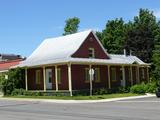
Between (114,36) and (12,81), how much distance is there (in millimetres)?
34888

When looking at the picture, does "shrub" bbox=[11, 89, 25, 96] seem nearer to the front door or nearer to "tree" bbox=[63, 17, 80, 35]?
the front door

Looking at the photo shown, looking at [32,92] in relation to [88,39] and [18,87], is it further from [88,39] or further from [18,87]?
[88,39]

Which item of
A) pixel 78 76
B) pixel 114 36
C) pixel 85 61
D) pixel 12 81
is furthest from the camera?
pixel 114 36

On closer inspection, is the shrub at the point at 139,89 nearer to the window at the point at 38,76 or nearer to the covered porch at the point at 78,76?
the covered porch at the point at 78,76

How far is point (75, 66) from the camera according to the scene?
43438 mm

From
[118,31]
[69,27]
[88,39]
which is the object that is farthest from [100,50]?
[69,27]

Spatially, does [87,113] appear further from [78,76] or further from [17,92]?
[17,92]

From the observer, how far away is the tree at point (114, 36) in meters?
75.6

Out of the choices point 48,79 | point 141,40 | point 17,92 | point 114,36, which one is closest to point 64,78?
point 48,79

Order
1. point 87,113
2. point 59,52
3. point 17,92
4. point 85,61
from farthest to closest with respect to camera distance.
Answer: point 17,92
point 59,52
point 85,61
point 87,113

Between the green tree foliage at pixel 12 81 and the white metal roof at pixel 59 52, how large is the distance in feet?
3.93

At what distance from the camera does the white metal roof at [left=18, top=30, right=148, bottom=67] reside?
44128 millimetres

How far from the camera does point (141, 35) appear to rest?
73062 millimetres

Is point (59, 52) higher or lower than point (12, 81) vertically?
higher
